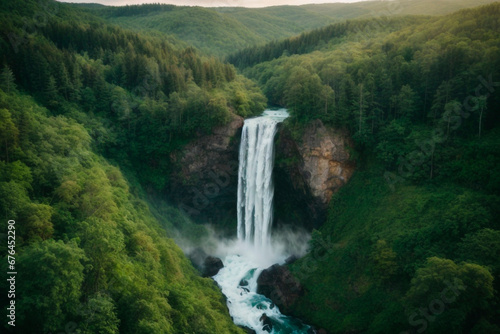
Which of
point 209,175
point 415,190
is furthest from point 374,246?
point 209,175

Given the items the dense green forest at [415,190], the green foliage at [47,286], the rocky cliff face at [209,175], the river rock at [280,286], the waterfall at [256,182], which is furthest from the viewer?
the rocky cliff face at [209,175]

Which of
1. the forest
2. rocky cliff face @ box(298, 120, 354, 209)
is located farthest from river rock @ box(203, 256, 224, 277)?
rocky cliff face @ box(298, 120, 354, 209)

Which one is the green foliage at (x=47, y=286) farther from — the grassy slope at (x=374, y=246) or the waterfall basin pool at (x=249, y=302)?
the grassy slope at (x=374, y=246)

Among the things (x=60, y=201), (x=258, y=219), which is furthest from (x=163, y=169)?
(x=60, y=201)

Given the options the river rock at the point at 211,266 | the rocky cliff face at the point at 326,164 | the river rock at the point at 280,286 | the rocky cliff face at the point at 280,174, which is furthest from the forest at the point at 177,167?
the river rock at the point at 211,266

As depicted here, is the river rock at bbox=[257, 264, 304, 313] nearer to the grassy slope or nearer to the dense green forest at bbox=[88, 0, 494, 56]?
the grassy slope

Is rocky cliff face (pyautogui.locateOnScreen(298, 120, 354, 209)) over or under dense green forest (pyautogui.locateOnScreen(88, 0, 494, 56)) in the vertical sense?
Result: under

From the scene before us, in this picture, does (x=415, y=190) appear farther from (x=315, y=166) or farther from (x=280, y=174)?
(x=280, y=174)
